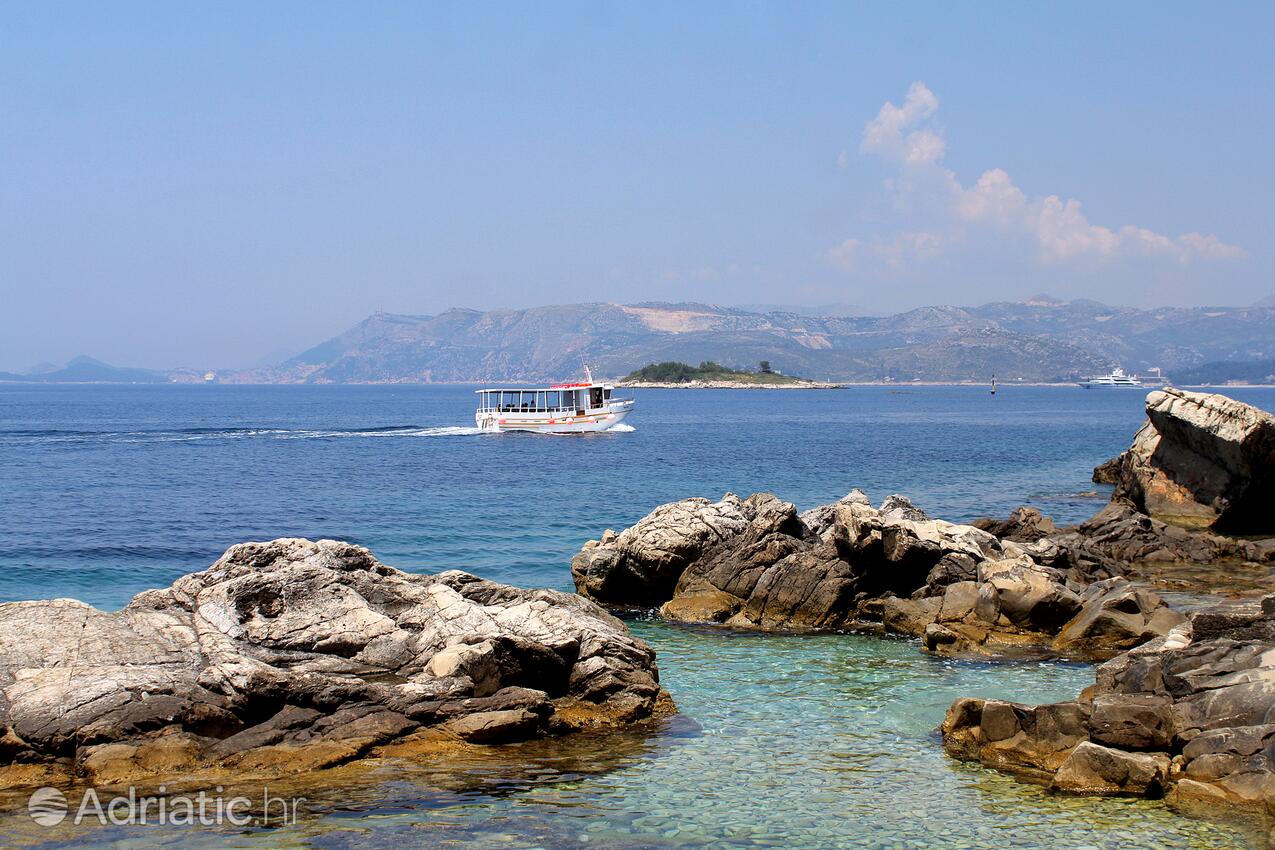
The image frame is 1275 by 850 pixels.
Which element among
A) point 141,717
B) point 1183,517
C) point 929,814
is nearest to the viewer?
point 929,814

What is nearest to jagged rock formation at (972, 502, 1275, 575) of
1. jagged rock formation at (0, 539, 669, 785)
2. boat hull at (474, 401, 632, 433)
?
jagged rock formation at (0, 539, 669, 785)

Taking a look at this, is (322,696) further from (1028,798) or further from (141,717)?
(1028,798)

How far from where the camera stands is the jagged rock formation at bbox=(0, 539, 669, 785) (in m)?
12.1

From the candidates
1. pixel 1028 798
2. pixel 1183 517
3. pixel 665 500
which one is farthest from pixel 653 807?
pixel 665 500

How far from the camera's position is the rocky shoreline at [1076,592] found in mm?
12141

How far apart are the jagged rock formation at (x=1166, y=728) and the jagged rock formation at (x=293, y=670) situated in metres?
4.58

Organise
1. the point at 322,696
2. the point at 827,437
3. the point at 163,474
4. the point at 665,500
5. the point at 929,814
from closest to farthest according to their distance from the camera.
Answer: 1. the point at 929,814
2. the point at 322,696
3. the point at 665,500
4. the point at 163,474
5. the point at 827,437

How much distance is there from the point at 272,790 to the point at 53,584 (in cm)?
1673

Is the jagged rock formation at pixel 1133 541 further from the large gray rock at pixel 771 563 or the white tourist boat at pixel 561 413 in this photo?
the white tourist boat at pixel 561 413

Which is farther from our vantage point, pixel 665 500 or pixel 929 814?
pixel 665 500

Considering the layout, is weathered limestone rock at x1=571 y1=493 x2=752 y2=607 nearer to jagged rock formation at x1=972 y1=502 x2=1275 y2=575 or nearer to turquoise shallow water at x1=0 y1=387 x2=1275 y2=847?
turquoise shallow water at x1=0 y1=387 x2=1275 y2=847

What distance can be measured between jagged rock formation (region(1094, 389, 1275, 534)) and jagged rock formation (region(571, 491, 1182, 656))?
29.2 feet

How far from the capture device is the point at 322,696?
13.2 metres

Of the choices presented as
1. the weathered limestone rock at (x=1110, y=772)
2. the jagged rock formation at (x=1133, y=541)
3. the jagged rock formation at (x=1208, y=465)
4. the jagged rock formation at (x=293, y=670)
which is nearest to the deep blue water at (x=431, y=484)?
the jagged rock formation at (x=1208, y=465)
